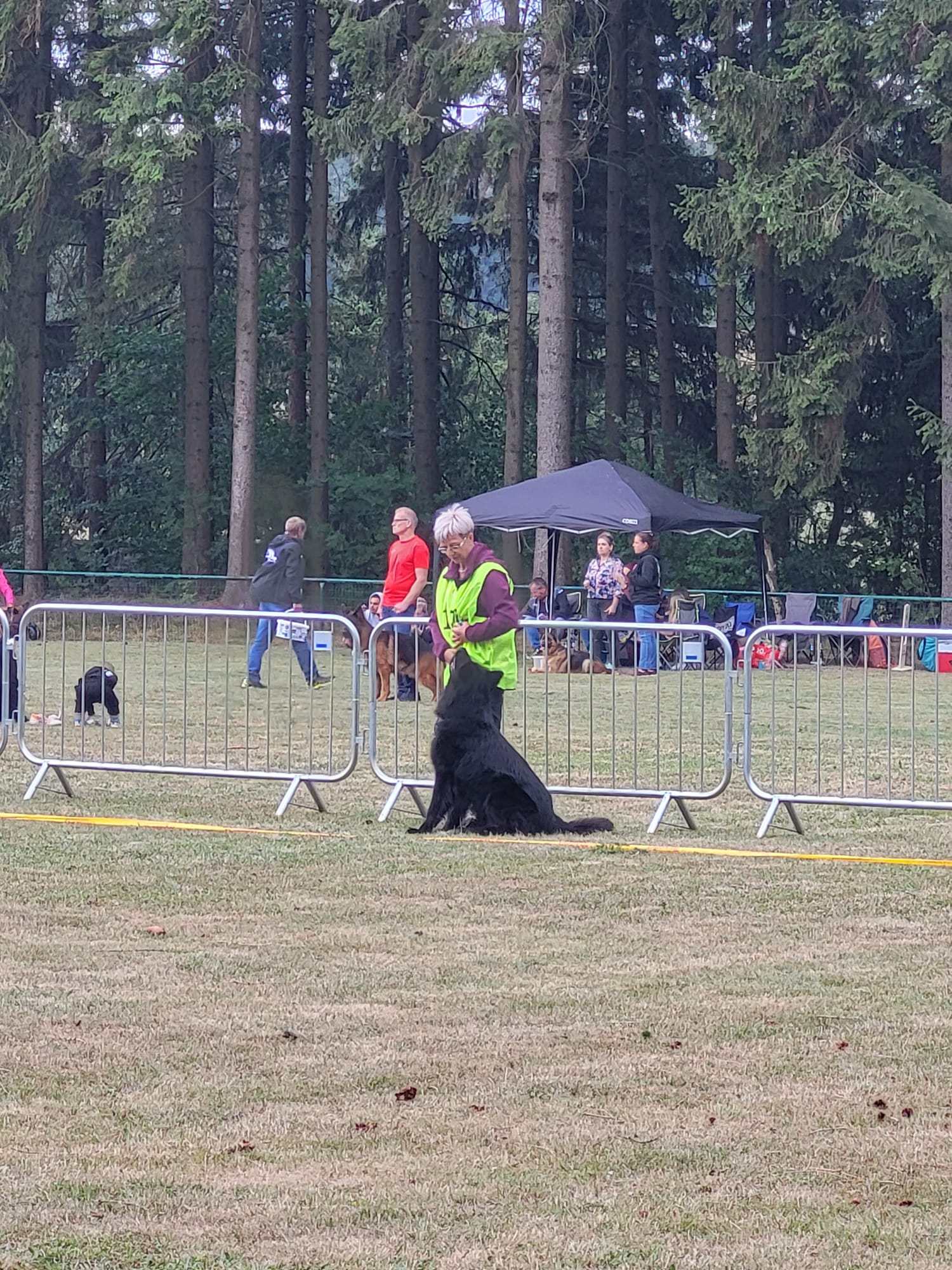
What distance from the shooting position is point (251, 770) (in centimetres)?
1079

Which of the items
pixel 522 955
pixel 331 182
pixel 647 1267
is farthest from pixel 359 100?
pixel 647 1267

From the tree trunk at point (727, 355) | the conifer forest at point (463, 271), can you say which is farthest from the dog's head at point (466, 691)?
the tree trunk at point (727, 355)

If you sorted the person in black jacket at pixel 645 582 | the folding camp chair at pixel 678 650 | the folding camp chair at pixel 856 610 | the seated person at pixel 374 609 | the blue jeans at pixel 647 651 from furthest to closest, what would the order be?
1. the folding camp chair at pixel 856 610
2. the person in black jacket at pixel 645 582
3. the seated person at pixel 374 609
4. the blue jeans at pixel 647 651
5. the folding camp chair at pixel 678 650

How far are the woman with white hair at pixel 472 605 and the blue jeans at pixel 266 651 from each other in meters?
2.14

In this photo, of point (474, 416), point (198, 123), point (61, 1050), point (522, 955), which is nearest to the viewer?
point (61, 1050)

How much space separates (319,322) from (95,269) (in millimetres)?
5785

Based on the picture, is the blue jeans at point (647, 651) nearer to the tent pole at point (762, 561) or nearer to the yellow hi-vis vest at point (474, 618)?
the yellow hi-vis vest at point (474, 618)

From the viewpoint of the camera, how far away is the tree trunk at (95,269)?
1368 inches

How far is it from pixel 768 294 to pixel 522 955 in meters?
30.9

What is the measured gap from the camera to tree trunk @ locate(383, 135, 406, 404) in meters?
40.8

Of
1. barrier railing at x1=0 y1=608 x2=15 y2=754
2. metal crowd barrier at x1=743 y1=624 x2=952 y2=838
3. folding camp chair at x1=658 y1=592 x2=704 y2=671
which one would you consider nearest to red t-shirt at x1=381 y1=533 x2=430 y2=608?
folding camp chair at x1=658 y1=592 x2=704 y2=671

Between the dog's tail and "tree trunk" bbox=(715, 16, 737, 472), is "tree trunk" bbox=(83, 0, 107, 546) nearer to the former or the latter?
"tree trunk" bbox=(715, 16, 737, 472)

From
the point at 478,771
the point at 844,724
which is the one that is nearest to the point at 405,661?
the point at 844,724

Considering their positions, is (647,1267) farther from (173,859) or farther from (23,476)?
(23,476)
